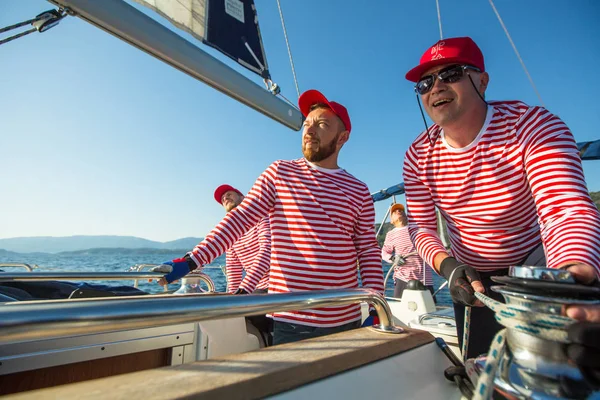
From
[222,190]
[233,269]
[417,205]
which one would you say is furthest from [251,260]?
[417,205]

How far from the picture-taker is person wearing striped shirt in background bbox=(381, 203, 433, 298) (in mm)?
4773

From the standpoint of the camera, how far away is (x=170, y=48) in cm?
209

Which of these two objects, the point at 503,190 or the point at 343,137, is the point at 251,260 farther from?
the point at 503,190

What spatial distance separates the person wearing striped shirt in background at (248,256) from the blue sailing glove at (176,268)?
1132 millimetres

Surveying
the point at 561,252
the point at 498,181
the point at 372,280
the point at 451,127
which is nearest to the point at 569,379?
Result: the point at 561,252

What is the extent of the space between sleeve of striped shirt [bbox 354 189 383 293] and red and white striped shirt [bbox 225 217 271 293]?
1.20 meters

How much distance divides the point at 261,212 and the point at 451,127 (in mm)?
1008

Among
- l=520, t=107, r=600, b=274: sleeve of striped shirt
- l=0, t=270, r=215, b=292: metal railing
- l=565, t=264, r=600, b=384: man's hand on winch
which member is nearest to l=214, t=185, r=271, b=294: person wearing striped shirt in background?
l=0, t=270, r=215, b=292: metal railing

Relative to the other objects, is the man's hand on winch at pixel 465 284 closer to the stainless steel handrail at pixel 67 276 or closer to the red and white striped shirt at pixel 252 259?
the stainless steel handrail at pixel 67 276

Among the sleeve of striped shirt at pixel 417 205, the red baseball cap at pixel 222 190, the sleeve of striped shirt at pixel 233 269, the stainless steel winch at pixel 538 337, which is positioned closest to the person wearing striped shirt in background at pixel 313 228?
the sleeve of striped shirt at pixel 417 205

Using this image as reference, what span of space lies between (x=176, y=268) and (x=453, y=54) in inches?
60.0

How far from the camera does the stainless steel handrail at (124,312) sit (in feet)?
1.58

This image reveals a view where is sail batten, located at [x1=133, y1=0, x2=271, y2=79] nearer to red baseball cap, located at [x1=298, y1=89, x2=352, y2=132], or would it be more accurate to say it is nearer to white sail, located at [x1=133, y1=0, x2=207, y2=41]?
white sail, located at [x1=133, y1=0, x2=207, y2=41]

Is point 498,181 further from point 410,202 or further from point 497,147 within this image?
point 410,202
